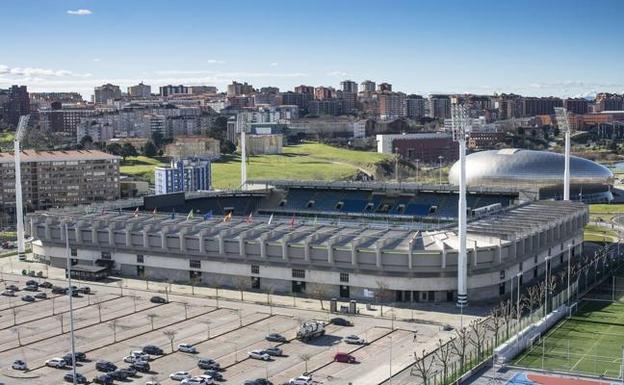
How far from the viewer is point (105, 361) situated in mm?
43906

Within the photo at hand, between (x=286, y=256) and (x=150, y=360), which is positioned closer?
(x=150, y=360)

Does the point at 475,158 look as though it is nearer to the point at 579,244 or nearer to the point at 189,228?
the point at 579,244

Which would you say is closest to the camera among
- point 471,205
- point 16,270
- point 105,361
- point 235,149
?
point 105,361

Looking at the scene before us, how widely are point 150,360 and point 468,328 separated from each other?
1932cm

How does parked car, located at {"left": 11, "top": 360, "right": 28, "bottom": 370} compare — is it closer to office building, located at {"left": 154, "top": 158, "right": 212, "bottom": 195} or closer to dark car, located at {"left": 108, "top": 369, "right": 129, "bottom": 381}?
dark car, located at {"left": 108, "top": 369, "right": 129, "bottom": 381}

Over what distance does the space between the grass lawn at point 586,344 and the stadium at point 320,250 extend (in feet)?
26.6

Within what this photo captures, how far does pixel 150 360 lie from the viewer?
4441cm

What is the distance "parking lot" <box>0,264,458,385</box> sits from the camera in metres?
42.6

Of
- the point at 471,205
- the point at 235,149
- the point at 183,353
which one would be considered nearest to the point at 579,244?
the point at 471,205

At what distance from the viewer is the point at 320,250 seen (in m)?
61.2

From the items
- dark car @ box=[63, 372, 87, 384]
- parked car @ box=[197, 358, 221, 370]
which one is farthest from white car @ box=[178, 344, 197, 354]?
dark car @ box=[63, 372, 87, 384]

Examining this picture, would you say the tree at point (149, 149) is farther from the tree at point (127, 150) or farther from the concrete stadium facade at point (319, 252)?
the concrete stadium facade at point (319, 252)

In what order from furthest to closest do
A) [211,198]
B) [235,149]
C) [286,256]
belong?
[235,149]
[211,198]
[286,256]

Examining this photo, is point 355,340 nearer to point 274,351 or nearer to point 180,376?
point 274,351
